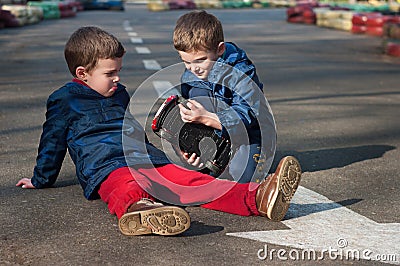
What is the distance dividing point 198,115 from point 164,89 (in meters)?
4.13

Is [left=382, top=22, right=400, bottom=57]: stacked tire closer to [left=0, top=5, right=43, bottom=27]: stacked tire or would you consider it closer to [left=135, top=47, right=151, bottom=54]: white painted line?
[left=135, top=47, right=151, bottom=54]: white painted line

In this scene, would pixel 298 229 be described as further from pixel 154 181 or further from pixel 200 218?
pixel 154 181

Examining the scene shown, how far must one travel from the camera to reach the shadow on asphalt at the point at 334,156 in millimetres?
5133

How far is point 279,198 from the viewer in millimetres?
3764

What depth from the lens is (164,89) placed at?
8.16 metres

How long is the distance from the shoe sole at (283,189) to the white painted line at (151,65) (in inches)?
287

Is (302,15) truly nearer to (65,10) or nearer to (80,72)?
(65,10)

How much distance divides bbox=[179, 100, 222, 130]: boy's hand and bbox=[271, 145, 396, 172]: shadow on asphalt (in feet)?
2.91

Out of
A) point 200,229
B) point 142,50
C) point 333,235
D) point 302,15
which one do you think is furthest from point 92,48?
point 302,15

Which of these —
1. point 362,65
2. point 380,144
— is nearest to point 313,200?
point 380,144

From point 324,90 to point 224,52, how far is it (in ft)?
15.7

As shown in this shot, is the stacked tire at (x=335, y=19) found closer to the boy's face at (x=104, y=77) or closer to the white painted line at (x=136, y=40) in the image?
the white painted line at (x=136, y=40)

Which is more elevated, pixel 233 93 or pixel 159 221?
pixel 233 93

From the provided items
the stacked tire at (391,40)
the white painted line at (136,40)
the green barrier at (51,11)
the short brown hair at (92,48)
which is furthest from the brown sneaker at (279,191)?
the green barrier at (51,11)
